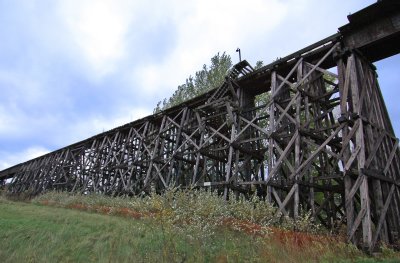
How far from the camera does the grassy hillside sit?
16.3 feet

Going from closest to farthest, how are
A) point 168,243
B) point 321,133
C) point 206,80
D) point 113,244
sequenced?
point 168,243 < point 113,244 < point 321,133 < point 206,80

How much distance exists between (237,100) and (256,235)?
8402 mm

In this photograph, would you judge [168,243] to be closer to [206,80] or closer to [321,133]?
[321,133]

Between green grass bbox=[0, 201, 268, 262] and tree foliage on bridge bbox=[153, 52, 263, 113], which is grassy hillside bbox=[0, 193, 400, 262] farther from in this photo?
tree foliage on bridge bbox=[153, 52, 263, 113]

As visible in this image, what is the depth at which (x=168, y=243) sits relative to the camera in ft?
17.9

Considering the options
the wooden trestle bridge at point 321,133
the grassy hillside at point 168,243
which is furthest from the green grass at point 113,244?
the wooden trestle bridge at point 321,133

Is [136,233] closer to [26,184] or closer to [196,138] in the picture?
[196,138]

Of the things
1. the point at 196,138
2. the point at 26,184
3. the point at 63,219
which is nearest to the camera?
the point at 63,219

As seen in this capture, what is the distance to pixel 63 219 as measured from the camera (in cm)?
936

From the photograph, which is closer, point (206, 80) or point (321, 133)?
point (321, 133)

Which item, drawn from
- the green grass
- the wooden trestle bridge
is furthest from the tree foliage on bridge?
the green grass

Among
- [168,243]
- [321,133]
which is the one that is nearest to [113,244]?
[168,243]

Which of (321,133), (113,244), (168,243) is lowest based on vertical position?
(113,244)

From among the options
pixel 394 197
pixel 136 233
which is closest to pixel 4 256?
pixel 136 233
